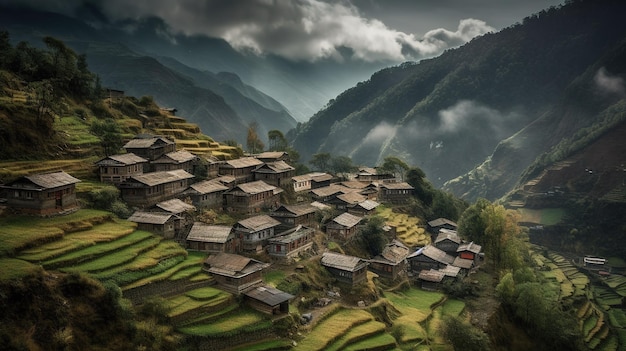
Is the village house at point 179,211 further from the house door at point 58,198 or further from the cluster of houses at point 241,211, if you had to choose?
the house door at point 58,198

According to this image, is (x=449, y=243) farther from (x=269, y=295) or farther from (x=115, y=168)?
(x=115, y=168)

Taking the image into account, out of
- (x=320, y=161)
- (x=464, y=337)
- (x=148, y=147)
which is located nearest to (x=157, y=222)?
(x=148, y=147)

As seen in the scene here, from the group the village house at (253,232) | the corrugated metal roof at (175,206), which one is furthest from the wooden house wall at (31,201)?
the village house at (253,232)

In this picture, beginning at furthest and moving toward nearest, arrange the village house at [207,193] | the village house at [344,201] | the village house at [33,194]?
the village house at [344,201] < the village house at [207,193] < the village house at [33,194]

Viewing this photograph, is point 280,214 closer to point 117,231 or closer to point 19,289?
point 117,231

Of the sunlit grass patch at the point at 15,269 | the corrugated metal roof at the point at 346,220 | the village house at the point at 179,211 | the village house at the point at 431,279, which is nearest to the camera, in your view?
the sunlit grass patch at the point at 15,269
